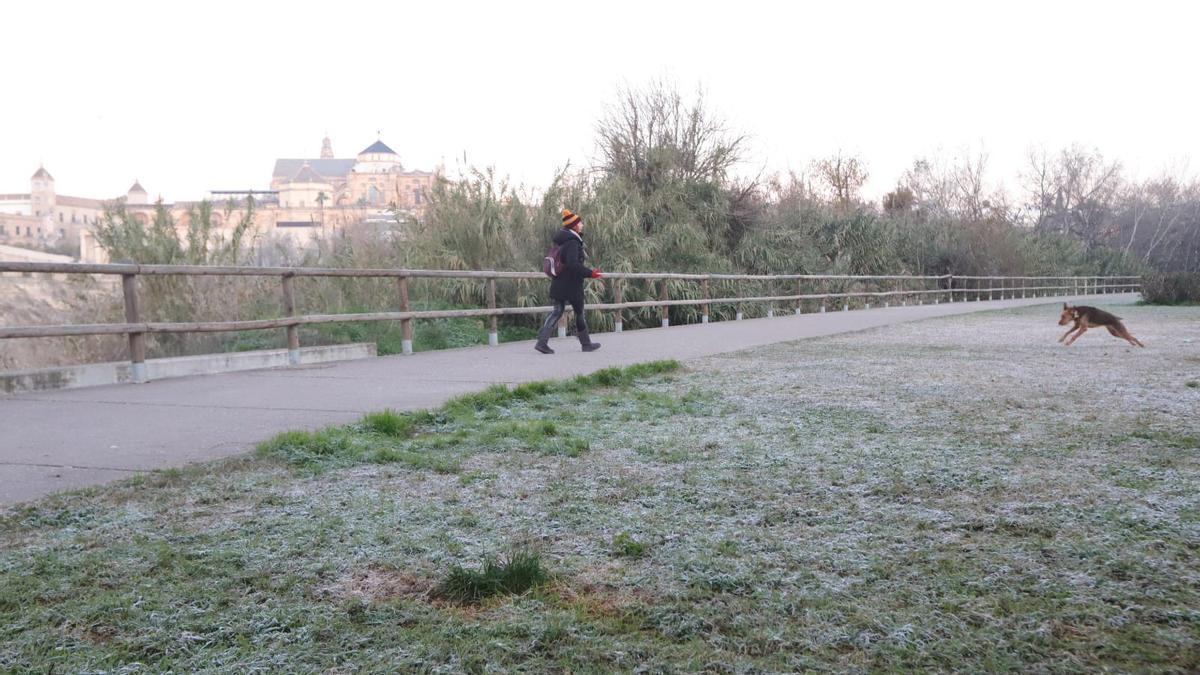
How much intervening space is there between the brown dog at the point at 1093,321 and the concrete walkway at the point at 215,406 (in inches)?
167

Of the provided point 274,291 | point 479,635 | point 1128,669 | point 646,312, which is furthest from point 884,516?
point 646,312

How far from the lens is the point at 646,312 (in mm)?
18312

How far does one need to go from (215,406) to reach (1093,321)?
1022 centimetres

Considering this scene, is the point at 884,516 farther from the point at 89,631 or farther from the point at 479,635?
the point at 89,631

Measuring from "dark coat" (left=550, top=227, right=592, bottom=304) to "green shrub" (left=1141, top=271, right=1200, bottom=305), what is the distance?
23.4 metres

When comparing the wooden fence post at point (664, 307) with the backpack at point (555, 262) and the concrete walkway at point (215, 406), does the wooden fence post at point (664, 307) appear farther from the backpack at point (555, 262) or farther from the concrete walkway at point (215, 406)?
the backpack at point (555, 262)

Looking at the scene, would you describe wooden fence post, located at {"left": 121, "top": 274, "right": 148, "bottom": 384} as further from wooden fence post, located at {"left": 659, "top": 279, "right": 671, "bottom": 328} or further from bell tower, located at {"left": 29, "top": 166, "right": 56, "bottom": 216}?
bell tower, located at {"left": 29, "top": 166, "right": 56, "bottom": 216}

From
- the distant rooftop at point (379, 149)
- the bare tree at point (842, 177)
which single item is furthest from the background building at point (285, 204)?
the bare tree at point (842, 177)

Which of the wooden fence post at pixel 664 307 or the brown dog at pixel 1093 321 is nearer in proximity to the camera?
the brown dog at pixel 1093 321

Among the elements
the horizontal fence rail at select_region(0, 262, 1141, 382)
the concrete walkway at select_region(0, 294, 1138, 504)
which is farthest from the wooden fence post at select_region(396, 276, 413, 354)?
the concrete walkway at select_region(0, 294, 1138, 504)

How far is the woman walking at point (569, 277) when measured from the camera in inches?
447

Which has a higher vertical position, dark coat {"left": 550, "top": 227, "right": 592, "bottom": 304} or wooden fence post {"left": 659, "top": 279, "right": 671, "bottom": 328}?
Result: dark coat {"left": 550, "top": 227, "right": 592, "bottom": 304}

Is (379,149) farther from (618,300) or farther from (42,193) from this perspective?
(618,300)

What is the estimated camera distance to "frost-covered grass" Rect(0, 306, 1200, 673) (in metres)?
2.38
